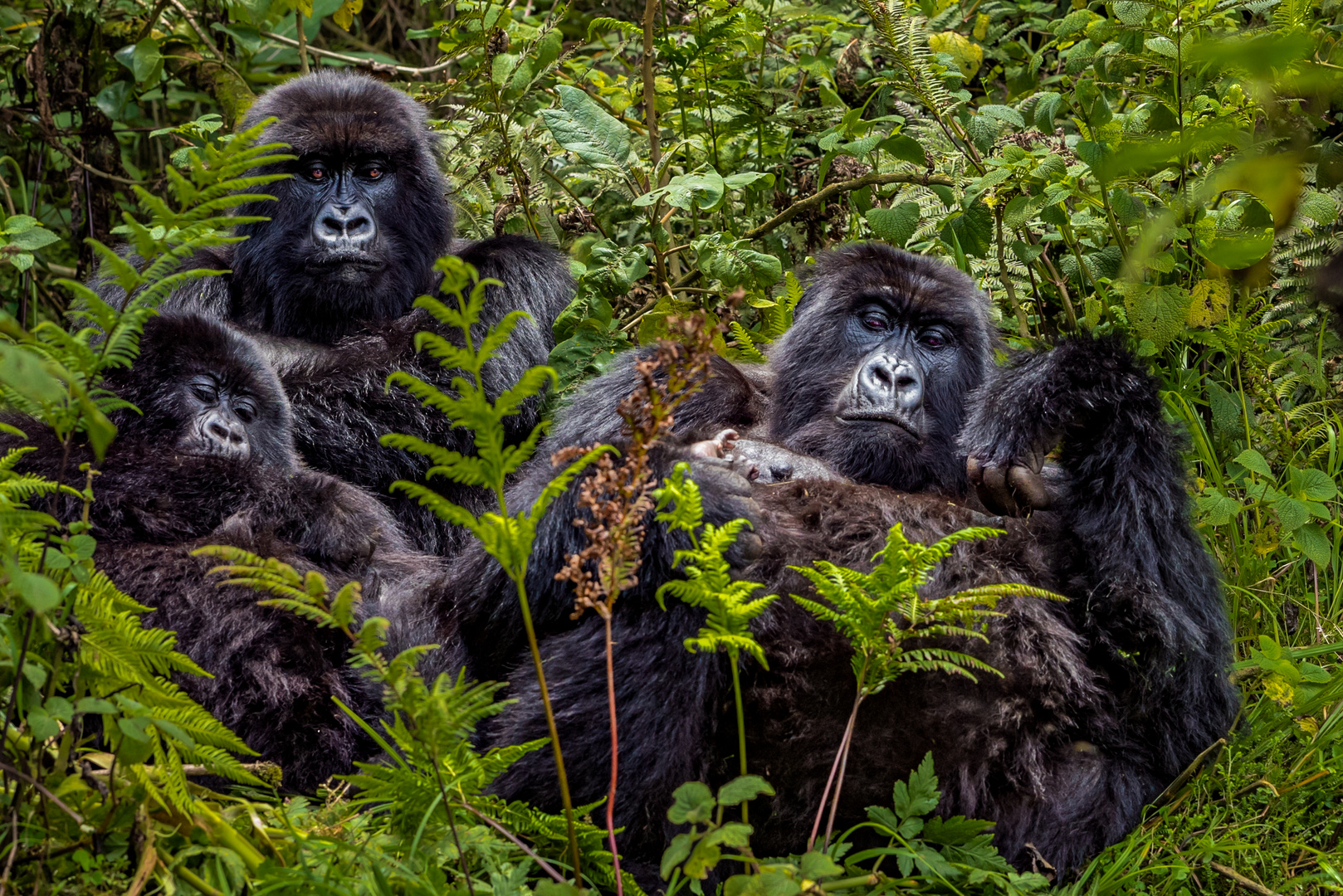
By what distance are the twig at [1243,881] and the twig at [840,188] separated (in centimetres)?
224

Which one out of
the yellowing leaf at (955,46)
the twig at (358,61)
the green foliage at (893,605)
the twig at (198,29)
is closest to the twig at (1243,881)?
the green foliage at (893,605)

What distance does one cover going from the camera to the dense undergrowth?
75.0 inches

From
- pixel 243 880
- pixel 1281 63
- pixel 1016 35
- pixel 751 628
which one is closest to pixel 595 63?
pixel 1016 35

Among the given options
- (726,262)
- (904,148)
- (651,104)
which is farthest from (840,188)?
(651,104)

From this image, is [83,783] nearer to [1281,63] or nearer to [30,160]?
[1281,63]

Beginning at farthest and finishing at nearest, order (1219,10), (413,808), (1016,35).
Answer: (1016,35) → (1219,10) → (413,808)

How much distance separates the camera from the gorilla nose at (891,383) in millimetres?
3195

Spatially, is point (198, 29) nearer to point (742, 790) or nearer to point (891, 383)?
point (891, 383)

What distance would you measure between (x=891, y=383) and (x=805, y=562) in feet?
2.58

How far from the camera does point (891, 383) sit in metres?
3.21

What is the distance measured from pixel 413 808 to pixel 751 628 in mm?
704

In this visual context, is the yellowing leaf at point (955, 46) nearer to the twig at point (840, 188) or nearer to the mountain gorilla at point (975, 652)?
the twig at point (840, 188)

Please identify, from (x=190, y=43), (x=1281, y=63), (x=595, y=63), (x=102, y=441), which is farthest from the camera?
(x=595, y=63)

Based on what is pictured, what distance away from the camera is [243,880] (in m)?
2.05
